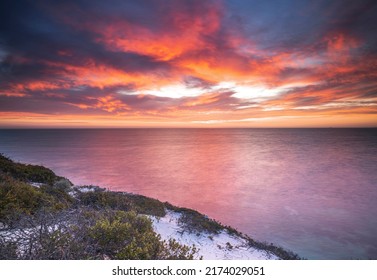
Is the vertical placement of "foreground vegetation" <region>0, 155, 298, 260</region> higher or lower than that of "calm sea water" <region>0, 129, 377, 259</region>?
higher

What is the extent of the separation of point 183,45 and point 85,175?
2037 centimetres

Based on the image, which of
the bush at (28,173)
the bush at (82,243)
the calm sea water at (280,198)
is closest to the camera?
the bush at (82,243)

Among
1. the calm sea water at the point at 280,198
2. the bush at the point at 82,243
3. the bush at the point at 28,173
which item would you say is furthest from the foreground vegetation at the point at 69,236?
the calm sea water at the point at 280,198

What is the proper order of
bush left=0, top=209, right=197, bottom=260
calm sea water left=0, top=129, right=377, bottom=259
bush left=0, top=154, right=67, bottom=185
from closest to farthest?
bush left=0, top=209, right=197, bottom=260 < bush left=0, top=154, right=67, bottom=185 < calm sea water left=0, top=129, right=377, bottom=259

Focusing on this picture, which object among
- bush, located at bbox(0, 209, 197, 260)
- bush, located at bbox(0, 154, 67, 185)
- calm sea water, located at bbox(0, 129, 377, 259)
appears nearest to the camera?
bush, located at bbox(0, 209, 197, 260)

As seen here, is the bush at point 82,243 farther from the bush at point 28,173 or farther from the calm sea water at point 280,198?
the calm sea water at point 280,198

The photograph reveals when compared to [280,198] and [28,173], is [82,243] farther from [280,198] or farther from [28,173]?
[280,198]

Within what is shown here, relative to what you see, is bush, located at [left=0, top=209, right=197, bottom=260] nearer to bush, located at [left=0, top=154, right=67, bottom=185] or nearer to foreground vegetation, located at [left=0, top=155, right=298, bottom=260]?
foreground vegetation, located at [left=0, top=155, right=298, bottom=260]

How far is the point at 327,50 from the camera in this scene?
5.04 metres

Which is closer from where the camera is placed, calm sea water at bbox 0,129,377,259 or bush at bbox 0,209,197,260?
bush at bbox 0,209,197,260

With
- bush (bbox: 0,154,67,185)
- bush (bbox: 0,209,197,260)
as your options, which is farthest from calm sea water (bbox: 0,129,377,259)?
bush (bbox: 0,154,67,185)

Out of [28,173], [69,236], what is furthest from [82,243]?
[28,173]

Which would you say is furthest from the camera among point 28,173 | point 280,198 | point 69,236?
point 280,198
